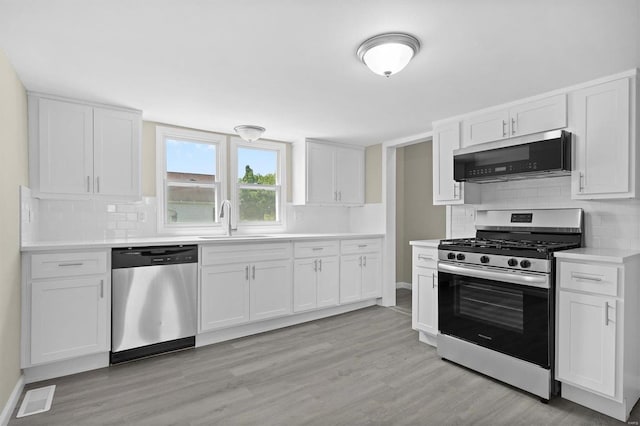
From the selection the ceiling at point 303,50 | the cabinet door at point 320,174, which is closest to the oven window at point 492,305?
the ceiling at point 303,50

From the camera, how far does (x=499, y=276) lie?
8.58 feet

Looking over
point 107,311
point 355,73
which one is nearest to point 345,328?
point 107,311

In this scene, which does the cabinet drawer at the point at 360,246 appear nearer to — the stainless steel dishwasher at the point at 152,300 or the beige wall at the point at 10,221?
the stainless steel dishwasher at the point at 152,300

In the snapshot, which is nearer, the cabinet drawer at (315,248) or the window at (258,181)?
the cabinet drawer at (315,248)

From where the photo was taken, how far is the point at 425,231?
5598 mm

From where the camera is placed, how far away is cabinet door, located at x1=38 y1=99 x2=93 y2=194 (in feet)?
9.51

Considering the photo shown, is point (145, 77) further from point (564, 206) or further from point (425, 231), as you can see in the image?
point (425, 231)

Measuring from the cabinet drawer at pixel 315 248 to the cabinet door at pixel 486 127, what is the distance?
6.14 feet

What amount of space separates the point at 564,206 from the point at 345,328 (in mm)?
2392

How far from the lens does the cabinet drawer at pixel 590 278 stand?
7.05ft

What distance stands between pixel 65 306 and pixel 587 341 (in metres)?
3.69

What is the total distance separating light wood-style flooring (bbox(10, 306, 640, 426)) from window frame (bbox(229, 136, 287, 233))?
5.23ft

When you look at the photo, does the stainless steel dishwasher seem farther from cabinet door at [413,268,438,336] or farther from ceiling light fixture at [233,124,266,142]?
cabinet door at [413,268,438,336]

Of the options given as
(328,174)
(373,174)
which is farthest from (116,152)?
(373,174)
